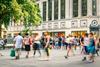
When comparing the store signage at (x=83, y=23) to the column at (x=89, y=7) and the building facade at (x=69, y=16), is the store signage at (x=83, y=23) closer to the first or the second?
the building facade at (x=69, y=16)

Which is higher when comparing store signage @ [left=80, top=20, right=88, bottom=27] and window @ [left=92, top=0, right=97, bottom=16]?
window @ [left=92, top=0, right=97, bottom=16]

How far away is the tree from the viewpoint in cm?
4182

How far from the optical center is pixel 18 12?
138 feet

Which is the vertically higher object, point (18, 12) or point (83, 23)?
point (18, 12)

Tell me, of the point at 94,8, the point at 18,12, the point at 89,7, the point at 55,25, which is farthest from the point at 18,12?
the point at 55,25

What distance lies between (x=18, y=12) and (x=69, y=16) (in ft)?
51.8

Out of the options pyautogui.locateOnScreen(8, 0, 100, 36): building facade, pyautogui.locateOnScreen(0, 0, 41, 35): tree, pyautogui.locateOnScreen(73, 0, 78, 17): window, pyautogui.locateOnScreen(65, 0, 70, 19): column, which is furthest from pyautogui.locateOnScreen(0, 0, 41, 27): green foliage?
pyautogui.locateOnScreen(65, 0, 70, 19): column

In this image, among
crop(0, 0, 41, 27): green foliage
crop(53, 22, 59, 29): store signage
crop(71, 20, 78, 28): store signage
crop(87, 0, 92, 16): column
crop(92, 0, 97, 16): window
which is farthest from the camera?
crop(53, 22, 59, 29): store signage

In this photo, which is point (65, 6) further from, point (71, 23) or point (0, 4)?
point (0, 4)

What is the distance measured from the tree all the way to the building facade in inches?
275

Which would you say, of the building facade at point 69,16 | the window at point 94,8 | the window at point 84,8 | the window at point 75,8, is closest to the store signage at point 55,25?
the building facade at point 69,16

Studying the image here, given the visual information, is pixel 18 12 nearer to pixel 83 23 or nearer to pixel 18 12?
pixel 18 12

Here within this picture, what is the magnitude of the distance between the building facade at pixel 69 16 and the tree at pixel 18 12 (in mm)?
6984

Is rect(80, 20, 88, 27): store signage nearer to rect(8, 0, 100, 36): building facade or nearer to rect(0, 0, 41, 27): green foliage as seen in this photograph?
rect(8, 0, 100, 36): building facade
